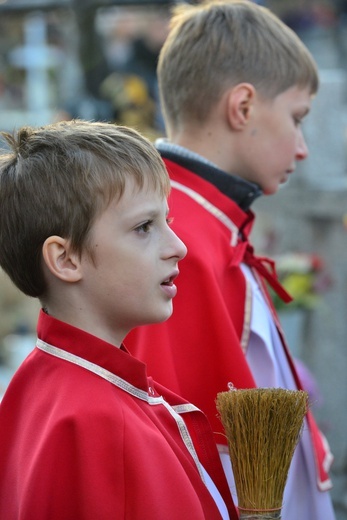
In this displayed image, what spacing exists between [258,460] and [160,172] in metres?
0.69

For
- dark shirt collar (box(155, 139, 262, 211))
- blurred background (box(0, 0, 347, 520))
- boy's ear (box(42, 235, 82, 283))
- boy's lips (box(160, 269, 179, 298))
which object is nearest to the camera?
boy's ear (box(42, 235, 82, 283))

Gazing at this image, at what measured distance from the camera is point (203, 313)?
281cm

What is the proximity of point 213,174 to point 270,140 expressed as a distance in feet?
0.75

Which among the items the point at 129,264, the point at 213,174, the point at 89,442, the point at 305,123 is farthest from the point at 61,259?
the point at 305,123

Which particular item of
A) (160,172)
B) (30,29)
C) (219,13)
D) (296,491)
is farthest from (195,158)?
(30,29)

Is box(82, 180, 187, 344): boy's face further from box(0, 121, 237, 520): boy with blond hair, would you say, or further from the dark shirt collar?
the dark shirt collar

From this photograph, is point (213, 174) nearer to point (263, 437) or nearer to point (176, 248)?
point (176, 248)

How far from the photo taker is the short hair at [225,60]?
124 inches

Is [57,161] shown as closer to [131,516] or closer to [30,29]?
[131,516]

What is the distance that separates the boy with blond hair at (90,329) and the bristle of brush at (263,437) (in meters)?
0.11

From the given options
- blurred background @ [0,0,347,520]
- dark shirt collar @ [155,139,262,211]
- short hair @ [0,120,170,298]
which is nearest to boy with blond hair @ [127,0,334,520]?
dark shirt collar @ [155,139,262,211]

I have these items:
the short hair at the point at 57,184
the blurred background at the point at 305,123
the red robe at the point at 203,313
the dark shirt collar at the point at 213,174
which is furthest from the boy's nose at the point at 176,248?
the blurred background at the point at 305,123

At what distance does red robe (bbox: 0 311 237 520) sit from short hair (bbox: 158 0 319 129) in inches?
46.4

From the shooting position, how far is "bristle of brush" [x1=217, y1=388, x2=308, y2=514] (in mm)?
2221
